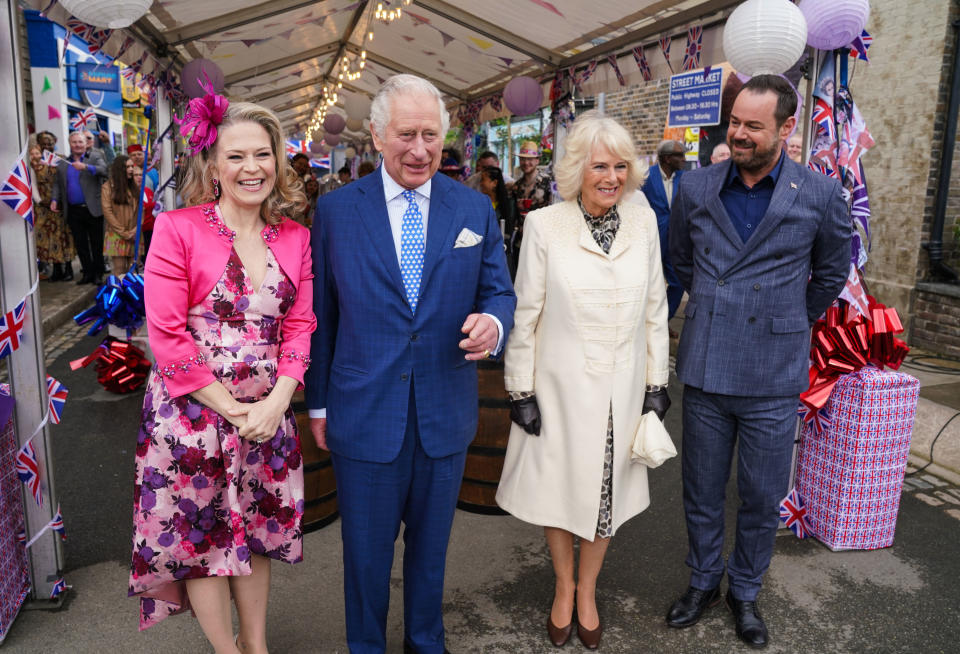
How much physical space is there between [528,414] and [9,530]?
1.90m

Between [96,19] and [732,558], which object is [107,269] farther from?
[732,558]

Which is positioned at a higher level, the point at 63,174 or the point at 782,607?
the point at 63,174

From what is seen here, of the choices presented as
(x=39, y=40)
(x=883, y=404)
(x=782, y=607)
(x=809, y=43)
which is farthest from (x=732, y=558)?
(x=39, y=40)

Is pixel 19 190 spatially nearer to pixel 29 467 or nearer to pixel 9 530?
pixel 29 467

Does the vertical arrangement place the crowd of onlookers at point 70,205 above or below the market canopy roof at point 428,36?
below

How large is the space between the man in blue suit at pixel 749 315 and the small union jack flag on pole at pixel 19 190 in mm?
2310

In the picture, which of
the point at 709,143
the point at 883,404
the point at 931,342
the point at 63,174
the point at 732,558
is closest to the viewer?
the point at 732,558

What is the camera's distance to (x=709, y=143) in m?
12.0

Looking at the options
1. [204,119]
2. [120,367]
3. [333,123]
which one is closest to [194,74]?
[120,367]

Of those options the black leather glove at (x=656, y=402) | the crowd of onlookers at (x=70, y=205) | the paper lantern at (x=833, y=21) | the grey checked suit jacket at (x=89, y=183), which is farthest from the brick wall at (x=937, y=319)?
the grey checked suit jacket at (x=89, y=183)

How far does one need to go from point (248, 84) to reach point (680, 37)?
287 inches

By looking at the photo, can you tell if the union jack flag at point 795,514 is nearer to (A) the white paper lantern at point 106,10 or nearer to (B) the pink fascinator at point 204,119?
(B) the pink fascinator at point 204,119

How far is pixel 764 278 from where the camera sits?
246 cm

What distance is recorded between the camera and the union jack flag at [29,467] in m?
2.55
